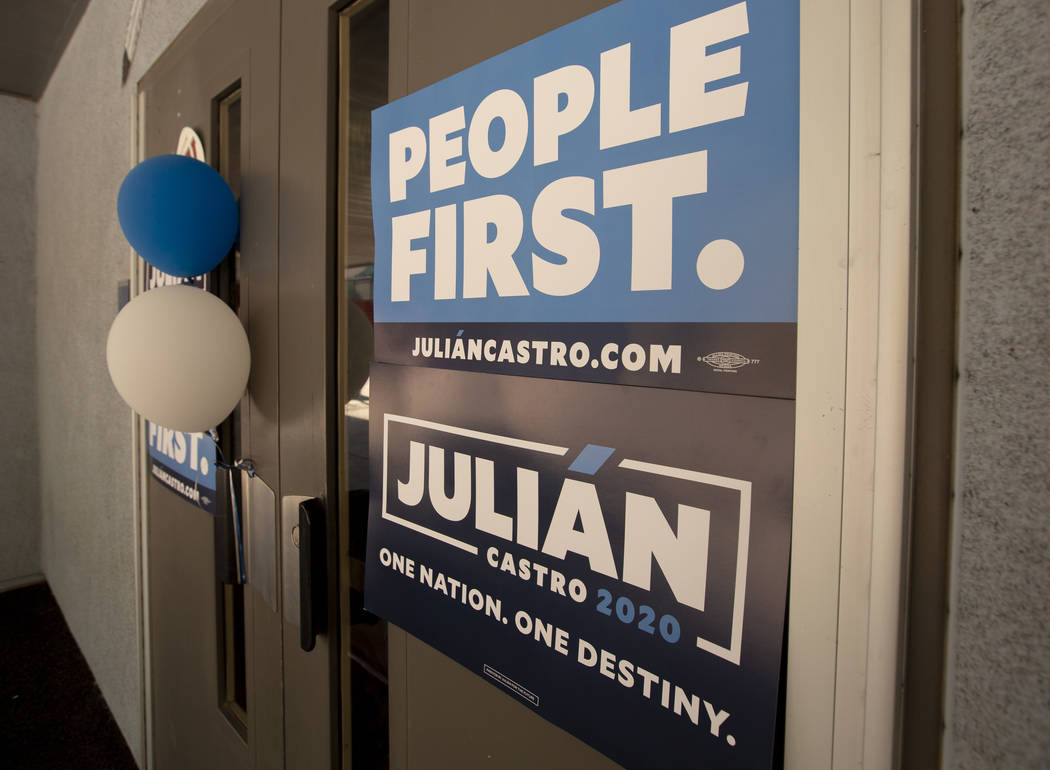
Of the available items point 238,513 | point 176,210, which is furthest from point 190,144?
point 238,513

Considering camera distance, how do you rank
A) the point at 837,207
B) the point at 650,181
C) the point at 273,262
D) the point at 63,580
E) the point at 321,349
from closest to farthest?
the point at 837,207 < the point at 650,181 < the point at 321,349 < the point at 273,262 < the point at 63,580

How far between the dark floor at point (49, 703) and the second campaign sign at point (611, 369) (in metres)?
2.22

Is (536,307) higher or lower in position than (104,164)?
lower

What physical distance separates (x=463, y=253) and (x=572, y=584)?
408mm

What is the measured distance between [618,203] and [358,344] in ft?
1.78

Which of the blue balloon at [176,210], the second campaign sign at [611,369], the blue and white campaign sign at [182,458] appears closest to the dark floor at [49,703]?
the blue and white campaign sign at [182,458]

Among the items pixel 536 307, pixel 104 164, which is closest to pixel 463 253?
pixel 536 307

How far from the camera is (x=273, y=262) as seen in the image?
3.49 feet

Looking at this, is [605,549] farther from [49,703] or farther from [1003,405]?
[49,703]

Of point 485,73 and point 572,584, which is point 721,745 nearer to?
point 572,584

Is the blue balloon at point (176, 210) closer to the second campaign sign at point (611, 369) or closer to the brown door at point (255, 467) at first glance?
the brown door at point (255, 467)

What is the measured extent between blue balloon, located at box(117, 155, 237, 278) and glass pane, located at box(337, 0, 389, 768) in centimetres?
36

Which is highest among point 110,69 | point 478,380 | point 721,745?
point 110,69

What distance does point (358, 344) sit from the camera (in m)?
0.90
